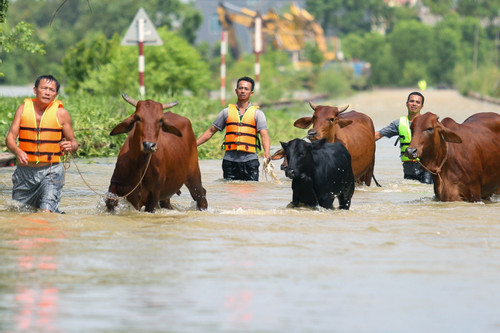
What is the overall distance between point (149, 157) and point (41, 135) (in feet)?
3.66

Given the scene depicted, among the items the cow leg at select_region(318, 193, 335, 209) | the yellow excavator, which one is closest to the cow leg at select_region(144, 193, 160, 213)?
the cow leg at select_region(318, 193, 335, 209)

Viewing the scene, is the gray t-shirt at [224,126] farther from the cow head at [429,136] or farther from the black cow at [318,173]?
the cow head at [429,136]

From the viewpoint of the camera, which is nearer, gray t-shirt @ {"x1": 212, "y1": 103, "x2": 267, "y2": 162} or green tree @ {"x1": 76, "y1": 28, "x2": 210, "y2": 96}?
gray t-shirt @ {"x1": 212, "y1": 103, "x2": 267, "y2": 162}

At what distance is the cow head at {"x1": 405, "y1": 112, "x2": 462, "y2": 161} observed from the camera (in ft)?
46.1

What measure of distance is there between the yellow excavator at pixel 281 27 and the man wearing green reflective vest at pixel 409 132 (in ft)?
281

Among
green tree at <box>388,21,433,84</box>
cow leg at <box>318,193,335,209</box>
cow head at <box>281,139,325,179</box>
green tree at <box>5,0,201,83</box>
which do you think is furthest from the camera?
green tree at <box>388,21,433,84</box>

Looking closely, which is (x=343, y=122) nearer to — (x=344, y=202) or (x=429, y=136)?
(x=429, y=136)

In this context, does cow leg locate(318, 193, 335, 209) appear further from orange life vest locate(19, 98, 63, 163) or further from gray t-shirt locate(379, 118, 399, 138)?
gray t-shirt locate(379, 118, 399, 138)

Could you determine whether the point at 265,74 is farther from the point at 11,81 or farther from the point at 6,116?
the point at 11,81

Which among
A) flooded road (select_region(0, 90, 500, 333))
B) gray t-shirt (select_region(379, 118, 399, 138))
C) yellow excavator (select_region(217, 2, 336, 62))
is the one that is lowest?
flooded road (select_region(0, 90, 500, 333))

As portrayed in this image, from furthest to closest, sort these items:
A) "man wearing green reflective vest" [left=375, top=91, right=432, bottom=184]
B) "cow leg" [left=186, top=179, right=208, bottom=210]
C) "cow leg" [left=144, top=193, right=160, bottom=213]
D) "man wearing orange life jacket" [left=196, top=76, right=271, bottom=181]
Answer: "man wearing green reflective vest" [left=375, top=91, right=432, bottom=184] → "man wearing orange life jacket" [left=196, top=76, right=271, bottom=181] → "cow leg" [left=186, top=179, right=208, bottom=210] → "cow leg" [left=144, top=193, right=160, bottom=213]

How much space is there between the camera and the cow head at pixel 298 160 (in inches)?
512

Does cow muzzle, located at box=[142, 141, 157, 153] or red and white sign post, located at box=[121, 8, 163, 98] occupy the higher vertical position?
red and white sign post, located at box=[121, 8, 163, 98]

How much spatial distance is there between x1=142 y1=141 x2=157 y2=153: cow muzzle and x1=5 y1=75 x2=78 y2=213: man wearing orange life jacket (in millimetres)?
734
